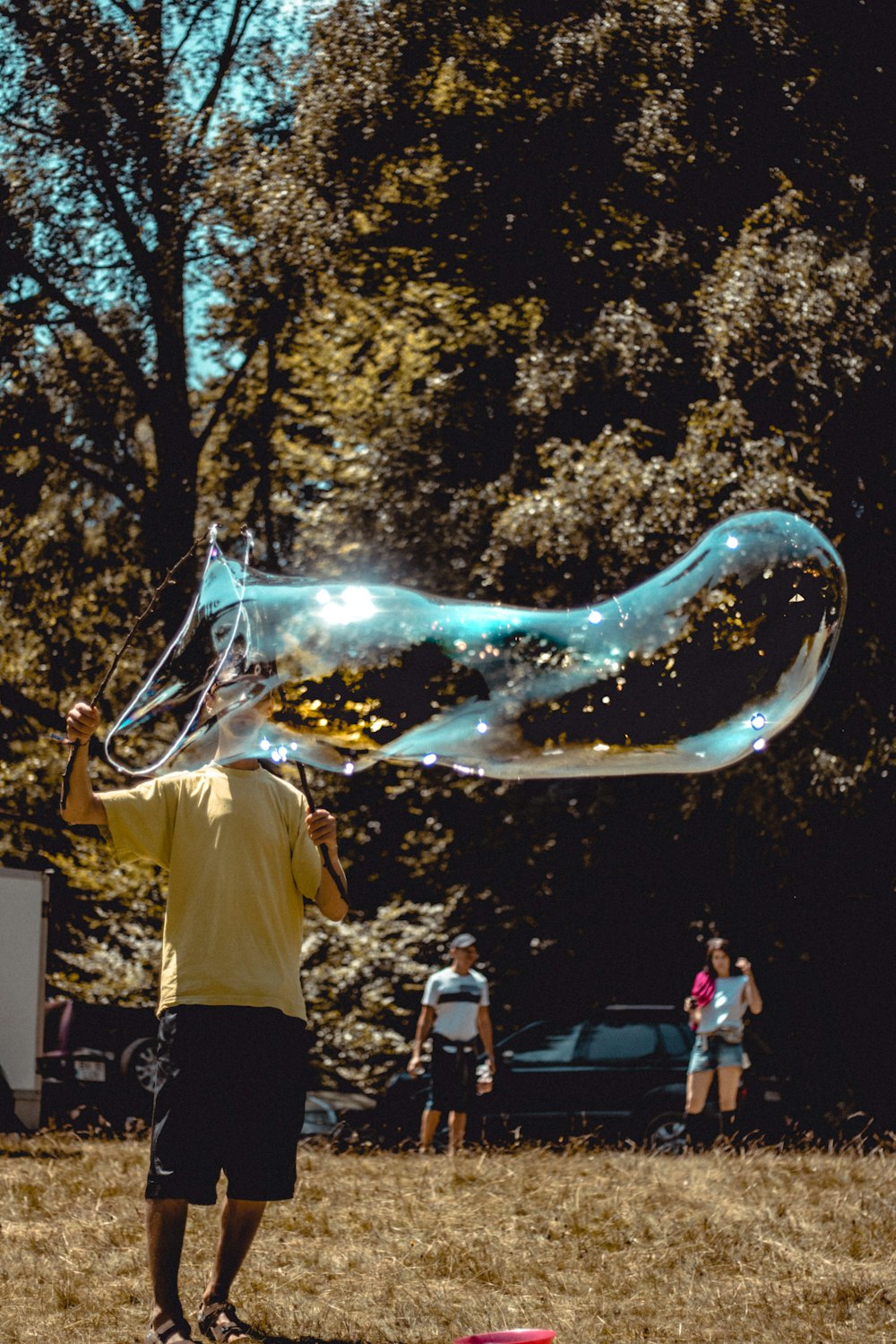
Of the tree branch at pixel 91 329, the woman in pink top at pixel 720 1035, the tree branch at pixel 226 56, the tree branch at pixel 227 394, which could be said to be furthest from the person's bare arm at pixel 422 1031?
the tree branch at pixel 226 56

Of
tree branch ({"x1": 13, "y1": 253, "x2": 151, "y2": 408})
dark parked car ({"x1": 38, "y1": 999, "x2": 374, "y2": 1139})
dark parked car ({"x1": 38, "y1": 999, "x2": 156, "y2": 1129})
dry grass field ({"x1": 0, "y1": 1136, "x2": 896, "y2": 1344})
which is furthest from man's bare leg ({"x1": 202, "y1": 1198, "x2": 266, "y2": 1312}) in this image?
tree branch ({"x1": 13, "y1": 253, "x2": 151, "y2": 408})

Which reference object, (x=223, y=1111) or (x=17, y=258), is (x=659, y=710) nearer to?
(x=223, y=1111)

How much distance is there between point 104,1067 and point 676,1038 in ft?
18.5

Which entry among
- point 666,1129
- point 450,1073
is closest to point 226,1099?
point 450,1073

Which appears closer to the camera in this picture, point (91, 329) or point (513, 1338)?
point (513, 1338)

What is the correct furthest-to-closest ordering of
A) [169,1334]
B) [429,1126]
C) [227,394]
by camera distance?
[227,394], [429,1126], [169,1334]

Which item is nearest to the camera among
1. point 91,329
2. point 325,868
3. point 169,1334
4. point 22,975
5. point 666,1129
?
point 169,1334

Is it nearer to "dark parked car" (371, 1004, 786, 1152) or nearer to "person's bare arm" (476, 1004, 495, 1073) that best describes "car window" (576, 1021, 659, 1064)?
"dark parked car" (371, 1004, 786, 1152)

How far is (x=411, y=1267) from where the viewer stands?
5551 millimetres

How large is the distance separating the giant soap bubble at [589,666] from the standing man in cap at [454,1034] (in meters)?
5.45

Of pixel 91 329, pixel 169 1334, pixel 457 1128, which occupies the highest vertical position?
pixel 91 329

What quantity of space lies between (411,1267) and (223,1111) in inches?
59.3

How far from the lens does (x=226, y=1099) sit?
4.42m

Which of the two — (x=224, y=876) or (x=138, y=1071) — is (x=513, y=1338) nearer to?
(x=224, y=876)
